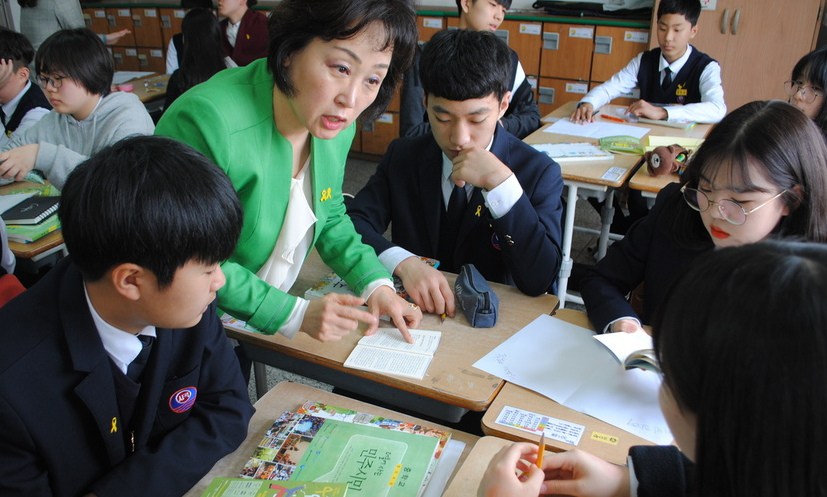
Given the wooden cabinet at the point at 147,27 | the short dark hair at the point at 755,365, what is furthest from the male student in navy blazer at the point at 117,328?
the wooden cabinet at the point at 147,27

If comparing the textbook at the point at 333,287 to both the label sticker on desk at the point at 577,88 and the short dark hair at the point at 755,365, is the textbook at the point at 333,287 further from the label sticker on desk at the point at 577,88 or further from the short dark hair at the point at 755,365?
the label sticker on desk at the point at 577,88

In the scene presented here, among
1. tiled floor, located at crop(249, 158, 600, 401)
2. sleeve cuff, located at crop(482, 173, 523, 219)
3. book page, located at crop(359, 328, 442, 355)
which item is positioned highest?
sleeve cuff, located at crop(482, 173, 523, 219)

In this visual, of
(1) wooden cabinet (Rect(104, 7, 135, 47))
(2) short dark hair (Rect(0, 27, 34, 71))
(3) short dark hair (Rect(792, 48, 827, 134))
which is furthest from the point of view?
(1) wooden cabinet (Rect(104, 7, 135, 47))

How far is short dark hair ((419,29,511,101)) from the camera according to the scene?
169 cm

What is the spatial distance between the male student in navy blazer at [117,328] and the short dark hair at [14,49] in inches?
107

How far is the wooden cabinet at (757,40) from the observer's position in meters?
4.15

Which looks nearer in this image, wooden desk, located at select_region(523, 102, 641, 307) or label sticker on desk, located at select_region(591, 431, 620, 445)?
label sticker on desk, located at select_region(591, 431, 620, 445)

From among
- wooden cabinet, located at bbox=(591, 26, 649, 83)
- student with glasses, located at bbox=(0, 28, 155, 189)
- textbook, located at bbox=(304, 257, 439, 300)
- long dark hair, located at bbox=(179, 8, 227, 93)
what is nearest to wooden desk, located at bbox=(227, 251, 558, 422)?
textbook, located at bbox=(304, 257, 439, 300)

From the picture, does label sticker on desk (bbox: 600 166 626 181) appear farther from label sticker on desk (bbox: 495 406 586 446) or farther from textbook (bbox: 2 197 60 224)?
textbook (bbox: 2 197 60 224)

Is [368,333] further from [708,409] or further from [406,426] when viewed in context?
[708,409]

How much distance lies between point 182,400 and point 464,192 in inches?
38.4

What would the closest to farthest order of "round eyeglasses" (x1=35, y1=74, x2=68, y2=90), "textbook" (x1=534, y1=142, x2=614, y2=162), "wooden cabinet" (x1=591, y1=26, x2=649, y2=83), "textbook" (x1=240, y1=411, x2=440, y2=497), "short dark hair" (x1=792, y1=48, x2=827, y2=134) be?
1. "textbook" (x1=240, y1=411, x2=440, y2=497)
2. "short dark hair" (x1=792, y1=48, x2=827, y2=134)
3. "round eyeglasses" (x1=35, y1=74, x2=68, y2=90)
4. "textbook" (x1=534, y1=142, x2=614, y2=162)
5. "wooden cabinet" (x1=591, y1=26, x2=649, y2=83)

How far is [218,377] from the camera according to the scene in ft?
3.84

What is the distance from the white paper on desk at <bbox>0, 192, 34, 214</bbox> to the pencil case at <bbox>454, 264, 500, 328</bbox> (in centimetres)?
175
